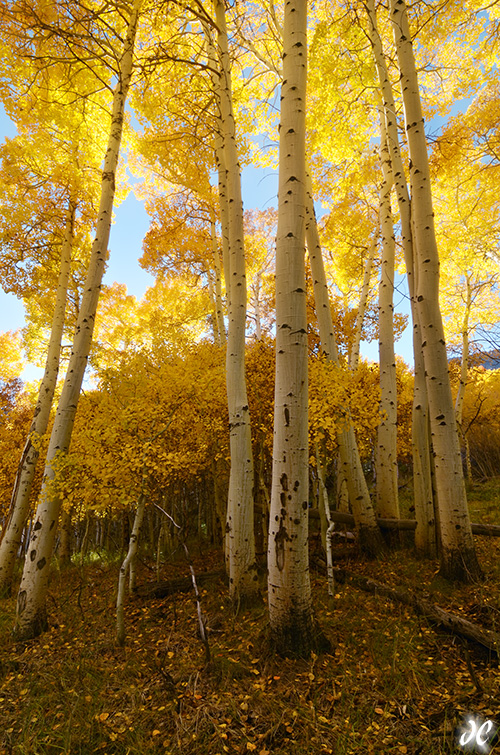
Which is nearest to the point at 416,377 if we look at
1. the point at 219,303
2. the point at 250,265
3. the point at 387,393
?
the point at 387,393

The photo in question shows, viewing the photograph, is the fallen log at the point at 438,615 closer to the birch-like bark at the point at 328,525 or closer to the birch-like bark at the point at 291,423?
the birch-like bark at the point at 328,525

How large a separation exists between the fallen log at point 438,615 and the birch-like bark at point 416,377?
1.39 meters

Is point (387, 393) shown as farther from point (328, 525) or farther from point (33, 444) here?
point (33, 444)

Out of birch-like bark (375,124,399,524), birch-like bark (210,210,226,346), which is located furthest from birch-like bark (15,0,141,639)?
birch-like bark (375,124,399,524)

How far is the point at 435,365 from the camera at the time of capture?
151 inches

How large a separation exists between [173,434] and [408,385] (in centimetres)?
1258

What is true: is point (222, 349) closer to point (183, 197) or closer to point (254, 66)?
point (183, 197)

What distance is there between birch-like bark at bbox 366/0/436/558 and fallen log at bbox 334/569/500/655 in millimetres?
1385

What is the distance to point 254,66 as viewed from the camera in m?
7.55

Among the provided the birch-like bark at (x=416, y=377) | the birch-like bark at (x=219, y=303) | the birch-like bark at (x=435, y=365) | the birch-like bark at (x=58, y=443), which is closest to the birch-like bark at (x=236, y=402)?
the birch-like bark at (x=58, y=443)

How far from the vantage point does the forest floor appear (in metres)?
2.16

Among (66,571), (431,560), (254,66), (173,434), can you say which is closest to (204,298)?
(254,66)

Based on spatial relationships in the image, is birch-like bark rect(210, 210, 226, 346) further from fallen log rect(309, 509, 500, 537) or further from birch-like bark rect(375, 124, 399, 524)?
fallen log rect(309, 509, 500, 537)

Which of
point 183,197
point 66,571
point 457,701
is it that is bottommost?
point 66,571
